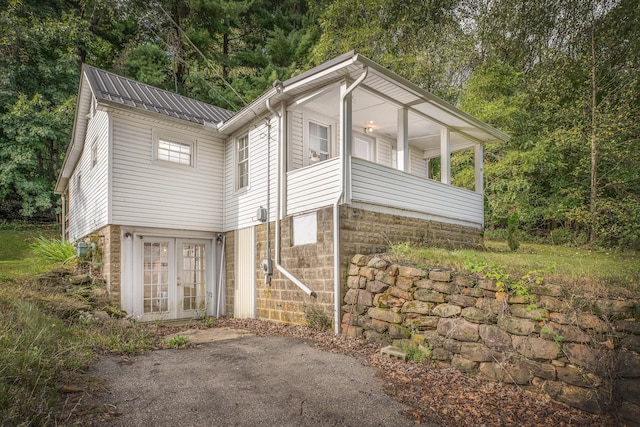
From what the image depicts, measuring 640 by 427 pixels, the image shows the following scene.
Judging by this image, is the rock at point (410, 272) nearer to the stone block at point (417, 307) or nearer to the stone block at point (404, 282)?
the stone block at point (404, 282)

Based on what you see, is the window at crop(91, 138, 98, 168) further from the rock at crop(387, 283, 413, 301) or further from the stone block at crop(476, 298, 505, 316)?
the stone block at crop(476, 298, 505, 316)

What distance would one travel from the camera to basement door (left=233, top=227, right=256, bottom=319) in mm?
9104

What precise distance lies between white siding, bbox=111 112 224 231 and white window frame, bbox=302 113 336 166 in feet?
10.6

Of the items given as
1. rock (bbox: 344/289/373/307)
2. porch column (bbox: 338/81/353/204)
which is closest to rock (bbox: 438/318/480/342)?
rock (bbox: 344/289/373/307)

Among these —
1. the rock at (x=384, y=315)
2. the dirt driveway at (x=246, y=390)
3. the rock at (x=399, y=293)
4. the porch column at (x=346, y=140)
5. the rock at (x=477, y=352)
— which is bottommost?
the dirt driveway at (x=246, y=390)

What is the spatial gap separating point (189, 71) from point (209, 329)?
53.2ft

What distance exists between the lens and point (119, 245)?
338 inches

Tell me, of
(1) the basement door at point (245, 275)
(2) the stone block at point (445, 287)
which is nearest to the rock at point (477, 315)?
(2) the stone block at point (445, 287)

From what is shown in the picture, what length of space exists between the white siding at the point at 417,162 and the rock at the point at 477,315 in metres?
7.54

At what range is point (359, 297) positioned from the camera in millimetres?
6453

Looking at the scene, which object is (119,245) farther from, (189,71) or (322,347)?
(189,71)

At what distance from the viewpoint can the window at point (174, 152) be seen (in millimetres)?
9477

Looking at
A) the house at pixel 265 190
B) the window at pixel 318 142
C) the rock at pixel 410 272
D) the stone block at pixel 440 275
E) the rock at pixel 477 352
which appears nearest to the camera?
the rock at pixel 477 352

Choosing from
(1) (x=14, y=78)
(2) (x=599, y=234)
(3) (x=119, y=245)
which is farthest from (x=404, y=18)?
(1) (x=14, y=78)
